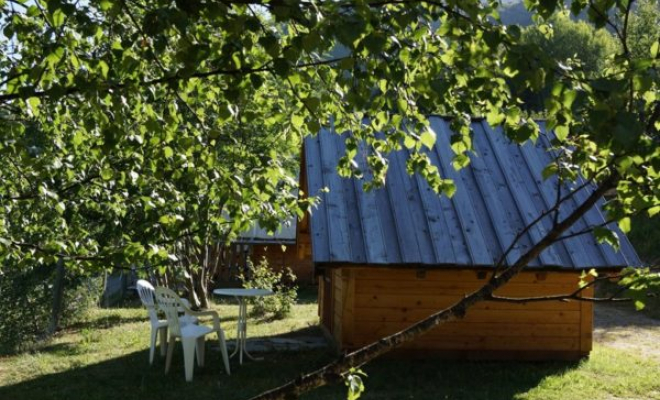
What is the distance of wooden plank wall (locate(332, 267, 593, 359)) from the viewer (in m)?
8.95

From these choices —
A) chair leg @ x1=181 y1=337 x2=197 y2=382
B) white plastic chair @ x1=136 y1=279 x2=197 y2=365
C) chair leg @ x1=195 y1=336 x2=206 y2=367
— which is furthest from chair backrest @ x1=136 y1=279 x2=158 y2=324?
chair leg @ x1=181 y1=337 x2=197 y2=382

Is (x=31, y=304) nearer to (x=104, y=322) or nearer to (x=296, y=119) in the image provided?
(x=104, y=322)

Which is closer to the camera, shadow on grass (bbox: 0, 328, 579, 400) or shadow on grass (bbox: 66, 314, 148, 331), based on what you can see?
shadow on grass (bbox: 0, 328, 579, 400)

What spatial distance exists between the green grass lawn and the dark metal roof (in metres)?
1.43

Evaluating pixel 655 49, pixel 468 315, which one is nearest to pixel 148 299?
pixel 468 315

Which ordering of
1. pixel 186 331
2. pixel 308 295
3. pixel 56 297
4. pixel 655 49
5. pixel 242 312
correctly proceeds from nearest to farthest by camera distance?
pixel 655 49 < pixel 186 331 < pixel 242 312 < pixel 56 297 < pixel 308 295

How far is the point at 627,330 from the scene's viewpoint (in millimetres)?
13258

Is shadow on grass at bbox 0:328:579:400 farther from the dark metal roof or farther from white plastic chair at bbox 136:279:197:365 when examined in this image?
the dark metal roof

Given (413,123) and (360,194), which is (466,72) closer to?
(413,123)

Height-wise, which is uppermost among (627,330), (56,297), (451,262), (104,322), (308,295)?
(308,295)

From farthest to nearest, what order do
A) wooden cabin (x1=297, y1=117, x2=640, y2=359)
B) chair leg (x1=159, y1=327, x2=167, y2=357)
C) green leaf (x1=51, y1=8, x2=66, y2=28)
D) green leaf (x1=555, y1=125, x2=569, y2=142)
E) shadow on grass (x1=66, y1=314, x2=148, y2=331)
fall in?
1. shadow on grass (x1=66, y1=314, x2=148, y2=331)
2. chair leg (x1=159, y1=327, x2=167, y2=357)
3. wooden cabin (x1=297, y1=117, x2=640, y2=359)
4. green leaf (x1=51, y1=8, x2=66, y2=28)
5. green leaf (x1=555, y1=125, x2=569, y2=142)

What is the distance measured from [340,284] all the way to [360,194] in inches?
59.8

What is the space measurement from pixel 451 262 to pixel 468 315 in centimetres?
119

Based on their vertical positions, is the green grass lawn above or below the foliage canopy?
below
